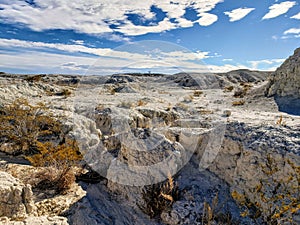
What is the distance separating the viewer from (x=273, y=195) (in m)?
3.43

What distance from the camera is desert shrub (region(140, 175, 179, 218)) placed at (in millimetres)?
3986

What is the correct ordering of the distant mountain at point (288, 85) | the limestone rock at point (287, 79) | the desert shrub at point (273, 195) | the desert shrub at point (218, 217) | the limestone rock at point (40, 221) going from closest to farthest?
1. the desert shrub at point (273, 195)
2. the limestone rock at point (40, 221)
3. the desert shrub at point (218, 217)
4. the distant mountain at point (288, 85)
5. the limestone rock at point (287, 79)

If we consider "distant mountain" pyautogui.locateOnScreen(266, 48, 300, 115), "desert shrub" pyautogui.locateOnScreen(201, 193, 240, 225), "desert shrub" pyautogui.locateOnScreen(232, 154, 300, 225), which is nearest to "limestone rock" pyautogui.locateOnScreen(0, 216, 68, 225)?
"desert shrub" pyautogui.locateOnScreen(201, 193, 240, 225)

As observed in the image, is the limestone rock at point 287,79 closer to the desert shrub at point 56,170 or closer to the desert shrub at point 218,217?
the desert shrub at point 218,217

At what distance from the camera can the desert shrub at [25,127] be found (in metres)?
7.16

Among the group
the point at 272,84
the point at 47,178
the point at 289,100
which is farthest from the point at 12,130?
the point at 272,84

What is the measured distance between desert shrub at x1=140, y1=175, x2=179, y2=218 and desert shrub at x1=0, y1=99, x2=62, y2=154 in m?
4.52

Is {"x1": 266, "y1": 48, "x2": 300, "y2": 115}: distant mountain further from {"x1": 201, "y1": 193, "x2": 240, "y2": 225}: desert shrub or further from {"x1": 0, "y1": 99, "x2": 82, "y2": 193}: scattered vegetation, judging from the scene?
{"x1": 0, "y1": 99, "x2": 82, "y2": 193}: scattered vegetation

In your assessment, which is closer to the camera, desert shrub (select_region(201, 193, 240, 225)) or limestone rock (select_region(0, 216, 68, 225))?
limestone rock (select_region(0, 216, 68, 225))

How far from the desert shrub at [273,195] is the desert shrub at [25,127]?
613 cm

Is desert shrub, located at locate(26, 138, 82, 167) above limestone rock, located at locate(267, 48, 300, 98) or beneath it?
beneath

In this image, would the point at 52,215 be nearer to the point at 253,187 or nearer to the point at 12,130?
the point at 253,187

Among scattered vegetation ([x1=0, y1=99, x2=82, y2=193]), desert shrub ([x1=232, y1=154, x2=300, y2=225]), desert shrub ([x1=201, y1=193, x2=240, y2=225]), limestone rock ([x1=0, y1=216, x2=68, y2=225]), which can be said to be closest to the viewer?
desert shrub ([x1=232, y1=154, x2=300, y2=225])


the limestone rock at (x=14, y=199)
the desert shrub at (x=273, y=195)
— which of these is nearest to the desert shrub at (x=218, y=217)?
the desert shrub at (x=273, y=195)
